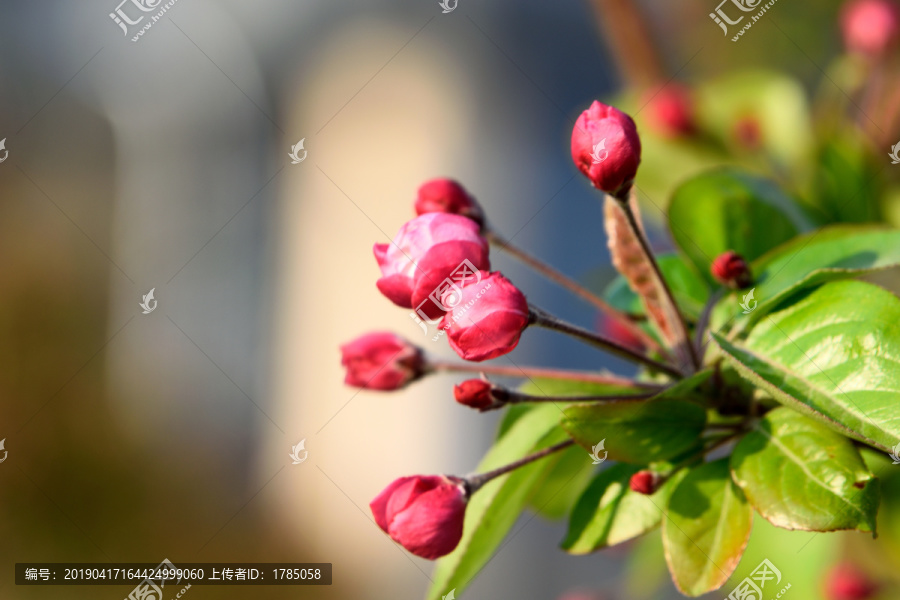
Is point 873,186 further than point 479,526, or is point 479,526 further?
point 873,186

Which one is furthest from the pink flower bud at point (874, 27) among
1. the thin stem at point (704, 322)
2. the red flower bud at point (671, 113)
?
the thin stem at point (704, 322)

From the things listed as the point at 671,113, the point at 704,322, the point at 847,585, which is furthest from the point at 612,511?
the point at 671,113

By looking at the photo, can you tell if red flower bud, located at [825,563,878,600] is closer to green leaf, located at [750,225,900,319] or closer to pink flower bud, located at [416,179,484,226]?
green leaf, located at [750,225,900,319]

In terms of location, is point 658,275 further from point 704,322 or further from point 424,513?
point 424,513

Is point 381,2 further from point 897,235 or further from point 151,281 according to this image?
point 897,235

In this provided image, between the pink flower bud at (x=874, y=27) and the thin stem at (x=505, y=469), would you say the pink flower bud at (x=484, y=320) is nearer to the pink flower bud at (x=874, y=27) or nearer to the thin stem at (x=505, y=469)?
the thin stem at (x=505, y=469)

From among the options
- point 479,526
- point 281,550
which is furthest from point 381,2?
point 479,526

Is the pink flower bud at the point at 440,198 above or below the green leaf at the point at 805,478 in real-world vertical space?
above
